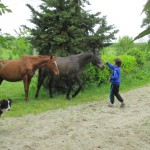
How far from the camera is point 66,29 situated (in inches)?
519

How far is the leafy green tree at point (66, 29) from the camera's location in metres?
12.9

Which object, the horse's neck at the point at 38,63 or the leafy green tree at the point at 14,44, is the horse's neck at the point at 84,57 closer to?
the horse's neck at the point at 38,63

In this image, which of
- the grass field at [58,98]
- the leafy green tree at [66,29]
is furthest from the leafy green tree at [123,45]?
the leafy green tree at [66,29]

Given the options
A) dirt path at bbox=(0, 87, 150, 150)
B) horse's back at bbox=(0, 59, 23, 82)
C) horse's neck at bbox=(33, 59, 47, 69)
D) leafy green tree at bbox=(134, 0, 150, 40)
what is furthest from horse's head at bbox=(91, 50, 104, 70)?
leafy green tree at bbox=(134, 0, 150, 40)

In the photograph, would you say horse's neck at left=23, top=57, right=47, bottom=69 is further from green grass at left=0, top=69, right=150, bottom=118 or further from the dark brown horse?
green grass at left=0, top=69, right=150, bottom=118

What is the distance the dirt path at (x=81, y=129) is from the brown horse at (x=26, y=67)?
2.35m

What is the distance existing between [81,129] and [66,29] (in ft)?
21.8

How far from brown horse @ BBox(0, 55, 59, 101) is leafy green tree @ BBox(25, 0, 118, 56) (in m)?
1.11

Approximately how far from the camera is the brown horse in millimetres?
12062

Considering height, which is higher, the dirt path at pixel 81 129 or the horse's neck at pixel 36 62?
the horse's neck at pixel 36 62

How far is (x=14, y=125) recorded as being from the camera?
8195mm

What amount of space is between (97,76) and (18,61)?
16.2 ft

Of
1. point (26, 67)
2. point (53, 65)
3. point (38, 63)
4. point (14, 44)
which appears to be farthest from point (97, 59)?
point (14, 44)

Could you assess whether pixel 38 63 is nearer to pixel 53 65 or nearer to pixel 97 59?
pixel 53 65
